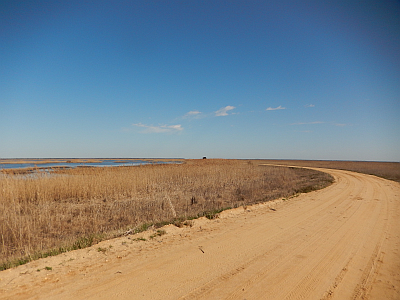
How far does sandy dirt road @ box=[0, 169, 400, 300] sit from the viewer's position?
11.4ft

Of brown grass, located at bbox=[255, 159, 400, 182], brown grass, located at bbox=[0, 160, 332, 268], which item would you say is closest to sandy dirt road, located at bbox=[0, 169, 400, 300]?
brown grass, located at bbox=[0, 160, 332, 268]

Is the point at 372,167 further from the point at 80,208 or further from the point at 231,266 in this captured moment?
the point at 80,208

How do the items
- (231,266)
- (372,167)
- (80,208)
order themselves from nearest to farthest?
(231,266), (80,208), (372,167)

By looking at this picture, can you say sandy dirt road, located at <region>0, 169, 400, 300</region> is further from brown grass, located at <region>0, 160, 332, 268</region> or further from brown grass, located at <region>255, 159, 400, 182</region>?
brown grass, located at <region>255, 159, 400, 182</region>

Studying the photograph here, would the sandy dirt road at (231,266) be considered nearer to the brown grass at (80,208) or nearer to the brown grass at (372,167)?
the brown grass at (80,208)

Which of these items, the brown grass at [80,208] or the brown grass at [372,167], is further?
the brown grass at [372,167]

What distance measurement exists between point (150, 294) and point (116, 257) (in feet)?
5.50

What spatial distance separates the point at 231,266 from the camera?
4305 mm

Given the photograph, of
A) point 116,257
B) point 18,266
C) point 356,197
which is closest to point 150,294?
point 116,257

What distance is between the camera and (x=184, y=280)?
378 centimetres

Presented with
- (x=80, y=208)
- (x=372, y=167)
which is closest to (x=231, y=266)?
(x=80, y=208)

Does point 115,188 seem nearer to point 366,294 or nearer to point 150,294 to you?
point 150,294

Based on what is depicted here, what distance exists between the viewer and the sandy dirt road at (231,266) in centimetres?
347

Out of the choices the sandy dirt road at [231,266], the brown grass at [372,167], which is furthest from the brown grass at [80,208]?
the brown grass at [372,167]
